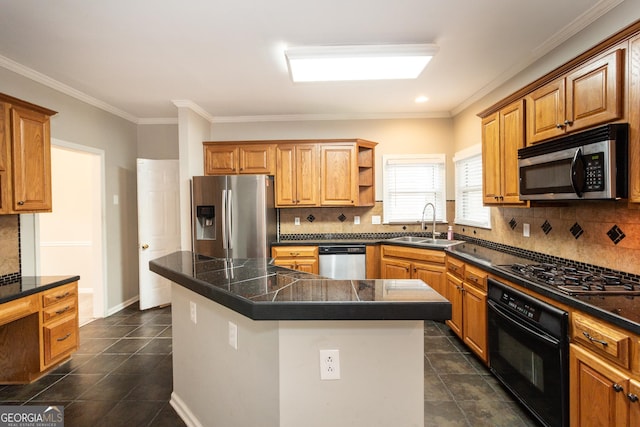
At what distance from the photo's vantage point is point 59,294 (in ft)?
8.83

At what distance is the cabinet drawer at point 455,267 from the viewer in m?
2.96

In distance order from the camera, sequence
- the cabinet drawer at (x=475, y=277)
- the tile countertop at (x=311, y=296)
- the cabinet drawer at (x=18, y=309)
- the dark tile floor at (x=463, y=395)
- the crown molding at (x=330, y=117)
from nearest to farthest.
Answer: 1. the tile countertop at (x=311, y=296)
2. the dark tile floor at (x=463, y=395)
3. the cabinet drawer at (x=18, y=309)
4. the cabinet drawer at (x=475, y=277)
5. the crown molding at (x=330, y=117)

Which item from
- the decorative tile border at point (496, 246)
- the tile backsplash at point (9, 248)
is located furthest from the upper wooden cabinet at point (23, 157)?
the decorative tile border at point (496, 246)

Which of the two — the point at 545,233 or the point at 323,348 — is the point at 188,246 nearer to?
the point at 323,348

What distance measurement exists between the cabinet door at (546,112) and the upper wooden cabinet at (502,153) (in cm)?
9

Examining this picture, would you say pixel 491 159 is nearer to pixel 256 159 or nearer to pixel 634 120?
pixel 634 120

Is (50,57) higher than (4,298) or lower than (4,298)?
higher

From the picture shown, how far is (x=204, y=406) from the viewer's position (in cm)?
177

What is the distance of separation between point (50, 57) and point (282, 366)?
3.34 meters

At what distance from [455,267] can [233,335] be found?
7.92 feet

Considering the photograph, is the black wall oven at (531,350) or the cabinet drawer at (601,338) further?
the black wall oven at (531,350)

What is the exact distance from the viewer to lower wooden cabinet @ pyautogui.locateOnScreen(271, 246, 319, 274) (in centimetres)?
410

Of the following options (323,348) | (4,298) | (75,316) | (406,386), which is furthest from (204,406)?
(75,316)

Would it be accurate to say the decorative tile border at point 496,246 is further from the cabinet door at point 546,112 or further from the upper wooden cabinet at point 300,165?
the cabinet door at point 546,112
